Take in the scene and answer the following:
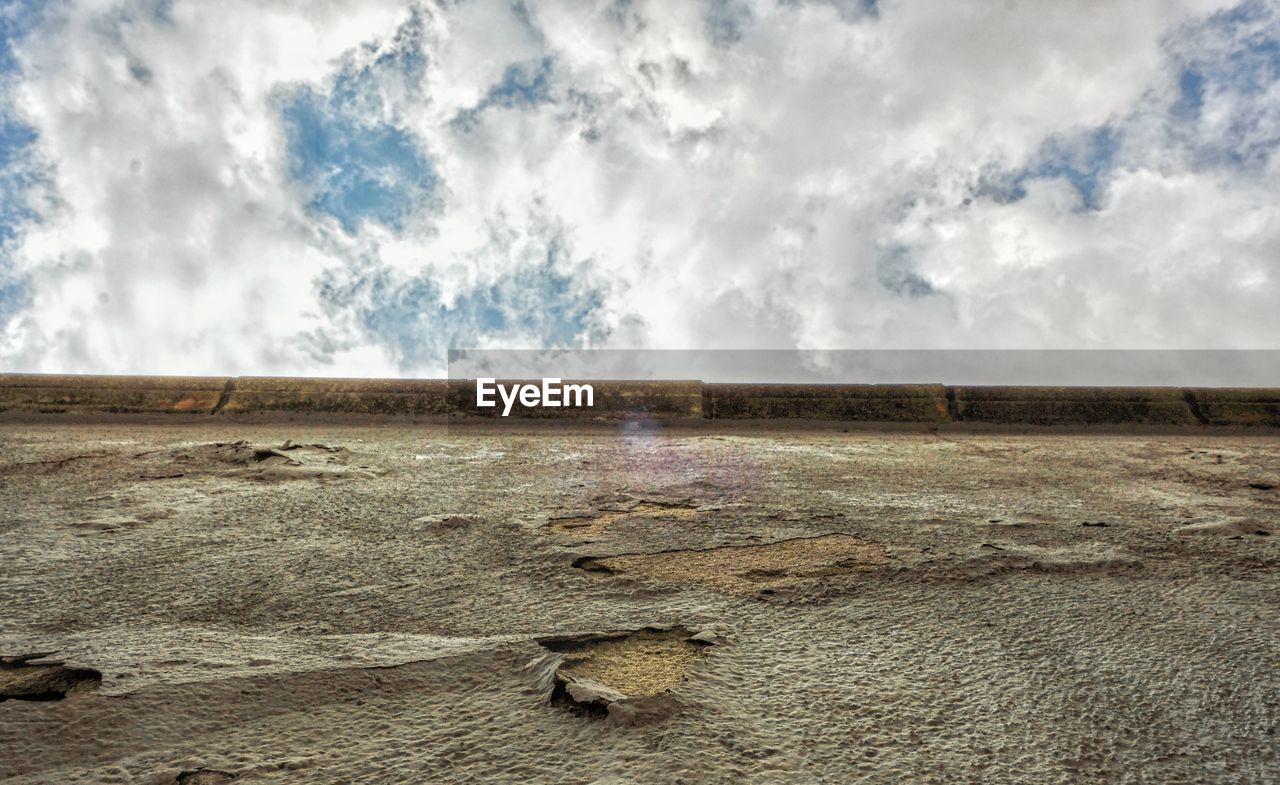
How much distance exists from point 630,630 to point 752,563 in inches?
22.0

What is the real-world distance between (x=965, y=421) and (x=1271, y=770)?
4.86 m

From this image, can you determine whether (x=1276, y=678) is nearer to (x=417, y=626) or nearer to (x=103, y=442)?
(x=417, y=626)

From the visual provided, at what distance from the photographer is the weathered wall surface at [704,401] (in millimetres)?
5555

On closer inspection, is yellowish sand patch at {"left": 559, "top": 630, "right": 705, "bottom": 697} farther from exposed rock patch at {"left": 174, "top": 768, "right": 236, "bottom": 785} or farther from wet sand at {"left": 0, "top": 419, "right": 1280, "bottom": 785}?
exposed rock patch at {"left": 174, "top": 768, "right": 236, "bottom": 785}

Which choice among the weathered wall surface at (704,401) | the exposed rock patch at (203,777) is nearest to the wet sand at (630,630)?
the exposed rock patch at (203,777)

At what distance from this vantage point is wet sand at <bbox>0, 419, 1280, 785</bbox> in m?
1.12

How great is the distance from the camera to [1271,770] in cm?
109

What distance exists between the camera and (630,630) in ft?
5.10

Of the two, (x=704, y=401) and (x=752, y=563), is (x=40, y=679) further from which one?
(x=704, y=401)

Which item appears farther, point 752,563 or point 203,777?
point 752,563

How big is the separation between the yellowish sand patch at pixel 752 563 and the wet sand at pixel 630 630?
1cm

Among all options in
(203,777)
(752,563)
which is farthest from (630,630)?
(203,777)

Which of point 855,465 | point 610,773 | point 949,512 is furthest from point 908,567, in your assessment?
point 855,465

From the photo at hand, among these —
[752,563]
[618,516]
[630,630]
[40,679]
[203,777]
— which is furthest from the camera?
[618,516]
